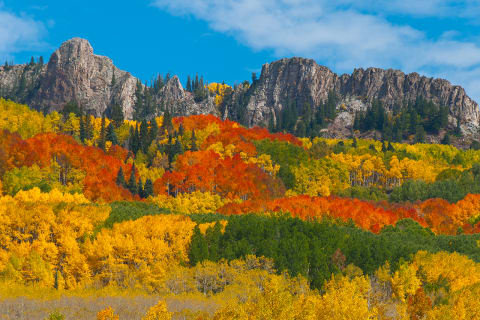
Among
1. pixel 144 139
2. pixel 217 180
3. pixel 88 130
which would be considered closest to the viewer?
pixel 217 180

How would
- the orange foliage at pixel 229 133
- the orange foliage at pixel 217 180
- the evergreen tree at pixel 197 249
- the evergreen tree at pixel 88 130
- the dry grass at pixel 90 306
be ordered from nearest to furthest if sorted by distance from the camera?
the dry grass at pixel 90 306 < the evergreen tree at pixel 197 249 < the orange foliage at pixel 217 180 < the evergreen tree at pixel 88 130 < the orange foliage at pixel 229 133

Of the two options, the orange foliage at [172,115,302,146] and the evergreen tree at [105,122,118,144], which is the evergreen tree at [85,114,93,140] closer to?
the evergreen tree at [105,122,118,144]

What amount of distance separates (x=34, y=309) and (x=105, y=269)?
22.8m

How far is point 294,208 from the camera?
364 feet

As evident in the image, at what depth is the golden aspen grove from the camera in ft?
159

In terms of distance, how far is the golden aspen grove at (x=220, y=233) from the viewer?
48312 mm

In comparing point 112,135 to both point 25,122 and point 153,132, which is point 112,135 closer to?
point 153,132

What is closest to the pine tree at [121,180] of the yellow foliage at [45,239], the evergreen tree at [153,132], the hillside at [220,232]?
the hillside at [220,232]

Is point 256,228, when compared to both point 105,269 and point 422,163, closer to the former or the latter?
point 105,269

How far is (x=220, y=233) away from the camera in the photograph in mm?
77125

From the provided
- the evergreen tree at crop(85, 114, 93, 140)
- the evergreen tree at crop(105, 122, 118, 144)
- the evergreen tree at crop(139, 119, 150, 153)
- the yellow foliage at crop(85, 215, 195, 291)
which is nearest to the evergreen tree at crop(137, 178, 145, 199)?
the evergreen tree at crop(139, 119, 150, 153)

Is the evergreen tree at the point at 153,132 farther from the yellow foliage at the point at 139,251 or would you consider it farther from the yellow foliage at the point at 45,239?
the yellow foliage at the point at 139,251

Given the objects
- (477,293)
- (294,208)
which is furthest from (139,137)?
(477,293)

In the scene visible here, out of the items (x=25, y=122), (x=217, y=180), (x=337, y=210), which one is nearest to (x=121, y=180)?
(x=217, y=180)
